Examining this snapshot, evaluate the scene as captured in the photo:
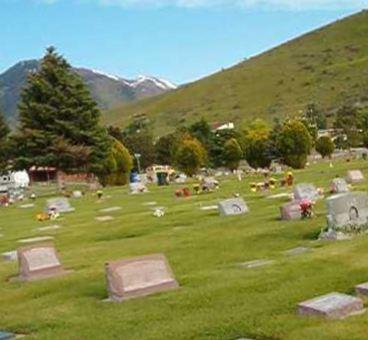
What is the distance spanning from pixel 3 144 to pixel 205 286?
5730 centimetres

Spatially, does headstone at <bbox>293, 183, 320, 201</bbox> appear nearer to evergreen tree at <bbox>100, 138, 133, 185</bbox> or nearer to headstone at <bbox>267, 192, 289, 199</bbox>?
headstone at <bbox>267, 192, 289, 199</bbox>

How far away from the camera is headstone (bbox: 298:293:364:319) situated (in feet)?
31.6

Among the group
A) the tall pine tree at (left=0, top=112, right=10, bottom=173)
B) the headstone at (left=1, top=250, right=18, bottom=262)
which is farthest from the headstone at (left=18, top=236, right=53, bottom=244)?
the tall pine tree at (left=0, top=112, right=10, bottom=173)

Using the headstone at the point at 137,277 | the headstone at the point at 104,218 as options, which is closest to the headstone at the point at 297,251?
the headstone at the point at 137,277

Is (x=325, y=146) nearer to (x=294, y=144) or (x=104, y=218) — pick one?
(x=294, y=144)

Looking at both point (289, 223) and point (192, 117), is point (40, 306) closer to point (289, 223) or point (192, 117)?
point (289, 223)

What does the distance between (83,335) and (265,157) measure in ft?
167

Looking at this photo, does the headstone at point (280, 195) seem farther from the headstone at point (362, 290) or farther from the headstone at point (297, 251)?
the headstone at point (362, 290)

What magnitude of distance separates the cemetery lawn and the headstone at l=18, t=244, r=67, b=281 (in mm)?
354

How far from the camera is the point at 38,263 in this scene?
52.4 feet

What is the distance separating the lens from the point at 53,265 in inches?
636

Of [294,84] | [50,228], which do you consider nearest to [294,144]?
[50,228]

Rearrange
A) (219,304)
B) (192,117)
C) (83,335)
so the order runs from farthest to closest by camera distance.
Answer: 1. (192,117)
2. (219,304)
3. (83,335)

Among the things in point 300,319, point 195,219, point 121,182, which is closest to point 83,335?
point 300,319
